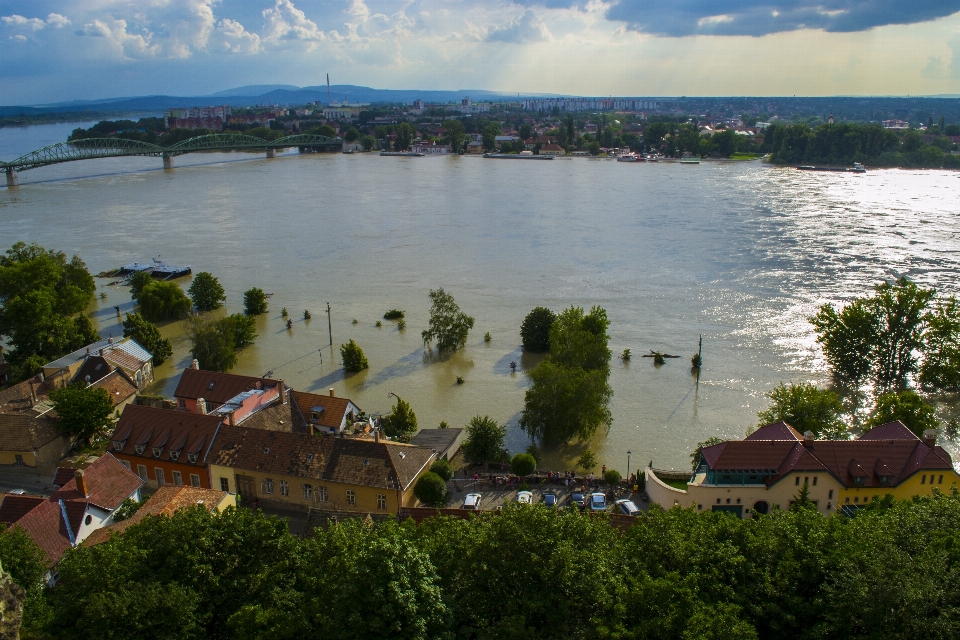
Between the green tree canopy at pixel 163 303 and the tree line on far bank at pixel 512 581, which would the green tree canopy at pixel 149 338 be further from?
the tree line on far bank at pixel 512 581

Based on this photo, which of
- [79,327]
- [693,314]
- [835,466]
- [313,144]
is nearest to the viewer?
[835,466]

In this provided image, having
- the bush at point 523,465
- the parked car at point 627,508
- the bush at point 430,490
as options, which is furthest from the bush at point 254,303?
the parked car at point 627,508

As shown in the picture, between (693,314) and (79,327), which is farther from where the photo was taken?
(693,314)

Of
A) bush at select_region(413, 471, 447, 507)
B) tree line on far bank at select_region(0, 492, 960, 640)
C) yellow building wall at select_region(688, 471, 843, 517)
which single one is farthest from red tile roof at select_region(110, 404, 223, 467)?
yellow building wall at select_region(688, 471, 843, 517)

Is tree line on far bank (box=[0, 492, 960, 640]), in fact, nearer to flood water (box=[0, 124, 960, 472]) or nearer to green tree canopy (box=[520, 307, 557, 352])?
flood water (box=[0, 124, 960, 472])

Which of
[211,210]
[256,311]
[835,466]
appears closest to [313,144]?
[211,210]

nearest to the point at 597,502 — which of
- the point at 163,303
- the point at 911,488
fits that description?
the point at 911,488

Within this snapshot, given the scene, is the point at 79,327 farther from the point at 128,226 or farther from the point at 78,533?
the point at 128,226
